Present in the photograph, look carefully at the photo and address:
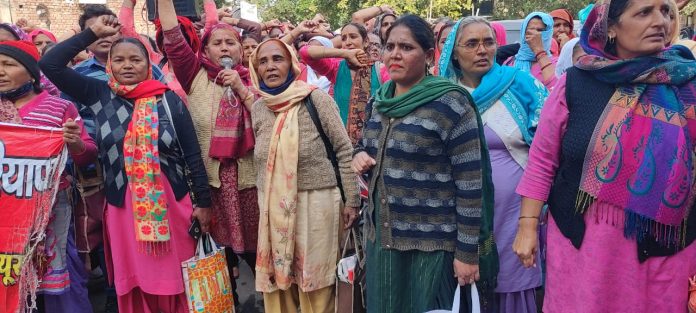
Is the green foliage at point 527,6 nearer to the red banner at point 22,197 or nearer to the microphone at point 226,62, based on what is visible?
the microphone at point 226,62

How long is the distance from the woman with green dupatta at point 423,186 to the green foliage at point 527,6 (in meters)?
22.5

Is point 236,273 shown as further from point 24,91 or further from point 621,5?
point 621,5

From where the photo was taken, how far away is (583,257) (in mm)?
1947

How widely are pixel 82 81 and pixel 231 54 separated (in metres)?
0.94

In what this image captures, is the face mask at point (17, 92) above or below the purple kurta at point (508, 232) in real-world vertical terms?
Answer: above

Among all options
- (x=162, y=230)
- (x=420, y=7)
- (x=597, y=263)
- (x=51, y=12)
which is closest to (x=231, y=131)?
(x=162, y=230)

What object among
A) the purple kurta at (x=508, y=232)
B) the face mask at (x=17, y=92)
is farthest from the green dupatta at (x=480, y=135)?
the face mask at (x=17, y=92)

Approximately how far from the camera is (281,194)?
2807 mm

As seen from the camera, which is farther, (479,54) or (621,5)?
(479,54)

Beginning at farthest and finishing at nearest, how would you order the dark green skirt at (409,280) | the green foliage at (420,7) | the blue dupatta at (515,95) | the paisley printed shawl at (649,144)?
the green foliage at (420,7)
the blue dupatta at (515,95)
the dark green skirt at (409,280)
the paisley printed shawl at (649,144)

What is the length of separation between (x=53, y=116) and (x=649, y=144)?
3001 millimetres

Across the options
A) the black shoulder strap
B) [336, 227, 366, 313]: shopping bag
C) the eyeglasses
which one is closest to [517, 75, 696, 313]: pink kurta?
the eyeglasses

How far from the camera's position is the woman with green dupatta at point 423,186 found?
211 centimetres

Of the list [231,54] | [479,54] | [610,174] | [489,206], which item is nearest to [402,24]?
[479,54]
